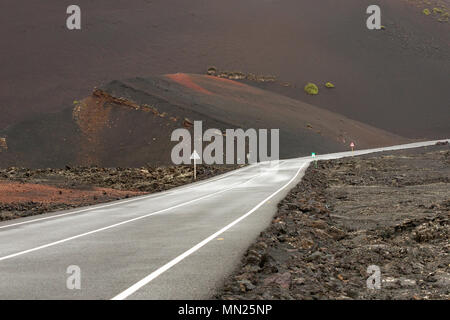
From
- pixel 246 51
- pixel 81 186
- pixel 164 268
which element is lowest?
pixel 81 186

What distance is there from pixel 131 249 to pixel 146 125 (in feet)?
159

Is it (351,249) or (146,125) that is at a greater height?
(146,125)

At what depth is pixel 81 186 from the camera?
108 ft

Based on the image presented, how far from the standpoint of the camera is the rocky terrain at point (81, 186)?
76.5 feet

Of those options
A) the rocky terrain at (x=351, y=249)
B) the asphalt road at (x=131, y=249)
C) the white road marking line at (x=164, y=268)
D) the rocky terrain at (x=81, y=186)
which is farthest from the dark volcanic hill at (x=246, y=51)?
the white road marking line at (x=164, y=268)

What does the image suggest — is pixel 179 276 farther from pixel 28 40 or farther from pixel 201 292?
pixel 28 40

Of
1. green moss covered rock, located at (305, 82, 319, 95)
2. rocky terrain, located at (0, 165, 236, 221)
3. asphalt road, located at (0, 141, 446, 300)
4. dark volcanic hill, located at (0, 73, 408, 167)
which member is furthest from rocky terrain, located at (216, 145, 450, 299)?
green moss covered rock, located at (305, 82, 319, 95)

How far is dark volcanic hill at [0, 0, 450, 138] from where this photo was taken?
90.2m

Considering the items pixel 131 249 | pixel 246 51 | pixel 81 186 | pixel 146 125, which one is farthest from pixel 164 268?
pixel 246 51

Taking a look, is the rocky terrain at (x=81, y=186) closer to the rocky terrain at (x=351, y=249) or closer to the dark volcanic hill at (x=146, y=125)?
the dark volcanic hill at (x=146, y=125)

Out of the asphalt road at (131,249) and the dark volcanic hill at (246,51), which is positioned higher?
the dark volcanic hill at (246,51)

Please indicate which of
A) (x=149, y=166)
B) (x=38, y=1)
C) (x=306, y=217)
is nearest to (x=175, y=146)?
(x=149, y=166)

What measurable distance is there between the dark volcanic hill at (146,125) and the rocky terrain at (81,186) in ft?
25.2

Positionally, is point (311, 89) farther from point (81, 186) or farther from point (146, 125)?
point (81, 186)
